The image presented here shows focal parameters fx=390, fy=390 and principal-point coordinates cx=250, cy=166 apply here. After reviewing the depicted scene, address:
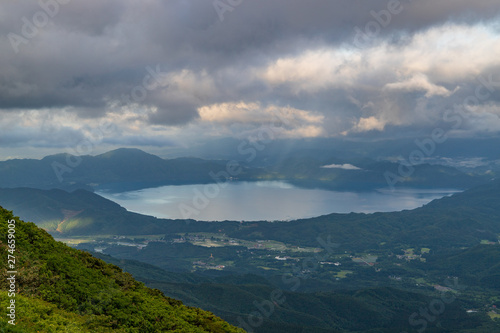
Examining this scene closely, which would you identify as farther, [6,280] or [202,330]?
[202,330]

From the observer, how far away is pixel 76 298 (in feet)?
89.5

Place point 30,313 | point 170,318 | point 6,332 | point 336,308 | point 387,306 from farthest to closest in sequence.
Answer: point 387,306 < point 336,308 < point 170,318 < point 30,313 < point 6,332

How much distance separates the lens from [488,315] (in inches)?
6540

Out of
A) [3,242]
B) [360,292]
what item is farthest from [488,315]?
[3,242]

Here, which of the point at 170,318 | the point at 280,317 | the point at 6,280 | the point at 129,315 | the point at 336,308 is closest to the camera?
the point at 6,280

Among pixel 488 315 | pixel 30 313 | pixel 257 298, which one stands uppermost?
pixel 30 313

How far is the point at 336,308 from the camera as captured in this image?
157 m

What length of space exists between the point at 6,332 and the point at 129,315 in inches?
407

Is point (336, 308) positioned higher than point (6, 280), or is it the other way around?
point (6, 280)

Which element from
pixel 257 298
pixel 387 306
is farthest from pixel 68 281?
pixel 387 306

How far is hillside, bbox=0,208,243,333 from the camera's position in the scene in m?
22.1

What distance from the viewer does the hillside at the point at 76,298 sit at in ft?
72.4

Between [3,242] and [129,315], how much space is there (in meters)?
10.5

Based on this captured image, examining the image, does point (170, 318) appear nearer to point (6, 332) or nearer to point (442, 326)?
point (6, 332)
